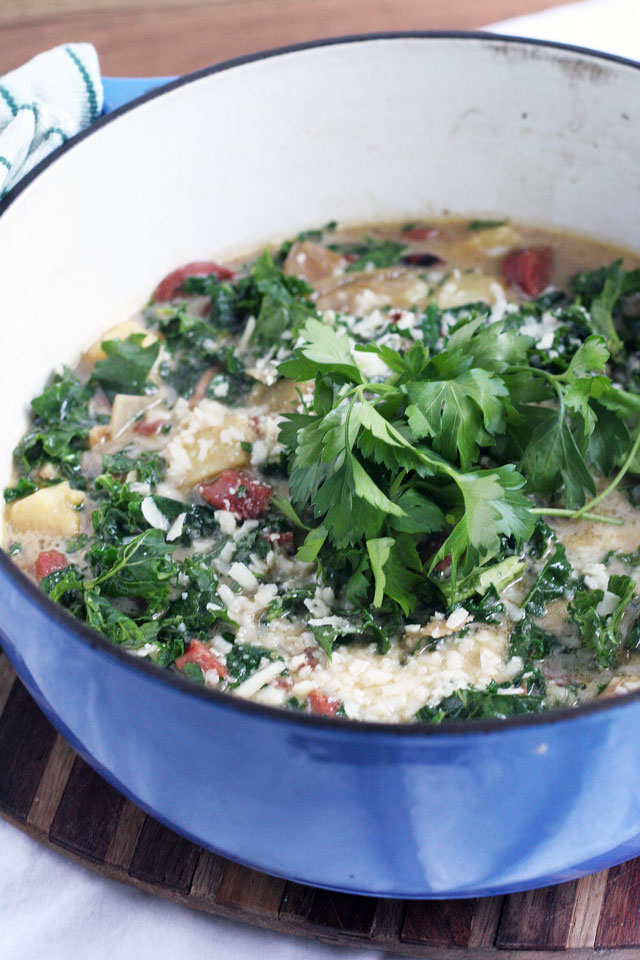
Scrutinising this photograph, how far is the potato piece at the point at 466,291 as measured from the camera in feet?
9.84

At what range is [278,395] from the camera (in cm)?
272

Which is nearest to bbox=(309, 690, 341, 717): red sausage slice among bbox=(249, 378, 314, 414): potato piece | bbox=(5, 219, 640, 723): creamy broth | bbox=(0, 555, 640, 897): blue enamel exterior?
bbox=(5, 219, 640, 723): creamy broth

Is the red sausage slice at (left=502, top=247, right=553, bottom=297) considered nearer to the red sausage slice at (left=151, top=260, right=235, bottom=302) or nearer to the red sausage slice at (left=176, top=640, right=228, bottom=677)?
the red sausage slice at (left=151, top=260, right=235, bottom=302)

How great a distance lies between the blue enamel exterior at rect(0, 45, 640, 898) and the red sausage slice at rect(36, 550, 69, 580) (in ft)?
1.36

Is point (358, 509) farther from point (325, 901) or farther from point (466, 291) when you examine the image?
point (466, 291)

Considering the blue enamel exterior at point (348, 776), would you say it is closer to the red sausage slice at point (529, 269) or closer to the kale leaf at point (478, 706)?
the kale leaf at point (478, 706)

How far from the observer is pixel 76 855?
2.15 metres

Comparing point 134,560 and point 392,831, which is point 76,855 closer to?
point 134,560

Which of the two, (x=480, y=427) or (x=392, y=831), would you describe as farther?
(x=480, y=427)

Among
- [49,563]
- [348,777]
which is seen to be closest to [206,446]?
[49,563]

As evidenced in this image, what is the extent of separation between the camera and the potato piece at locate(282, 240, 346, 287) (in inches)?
123

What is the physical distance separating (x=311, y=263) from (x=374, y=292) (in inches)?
8.7

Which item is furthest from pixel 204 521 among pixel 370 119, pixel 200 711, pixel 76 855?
pixel 370 119

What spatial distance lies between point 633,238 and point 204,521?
5.12ft
